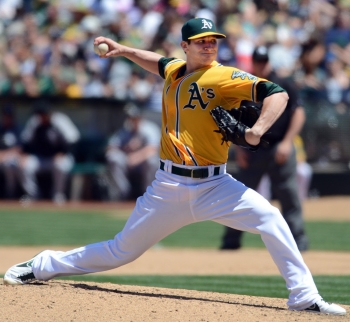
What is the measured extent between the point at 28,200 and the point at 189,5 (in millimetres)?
5729

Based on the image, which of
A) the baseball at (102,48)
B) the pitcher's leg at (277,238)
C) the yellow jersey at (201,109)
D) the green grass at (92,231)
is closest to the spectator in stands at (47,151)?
the green grass at (92,231)

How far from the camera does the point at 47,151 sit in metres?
15.2

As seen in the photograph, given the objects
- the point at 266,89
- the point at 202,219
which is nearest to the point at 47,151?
the point at 202,219

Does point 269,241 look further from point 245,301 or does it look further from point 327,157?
point 327,157

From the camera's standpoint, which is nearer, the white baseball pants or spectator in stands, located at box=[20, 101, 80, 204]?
the white baseball pants

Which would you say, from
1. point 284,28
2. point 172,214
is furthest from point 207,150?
point 284,28

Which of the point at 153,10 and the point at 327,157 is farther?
the point at 153,10

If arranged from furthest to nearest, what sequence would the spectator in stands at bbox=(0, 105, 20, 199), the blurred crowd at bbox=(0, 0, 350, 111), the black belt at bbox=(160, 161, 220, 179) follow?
1. the blurred crowd at bbox=(0, 0, 350, 111)
2. the spectator in stands at bbox=(0, 105, 20, 199)
3. the black belt at bbox=(160, 161, 220, 179)

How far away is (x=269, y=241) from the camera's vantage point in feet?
16.7

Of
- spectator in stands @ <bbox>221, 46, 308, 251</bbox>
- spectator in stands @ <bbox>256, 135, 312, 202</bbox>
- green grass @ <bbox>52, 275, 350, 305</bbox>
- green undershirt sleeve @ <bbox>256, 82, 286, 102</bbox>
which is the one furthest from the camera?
spectator in stands @ <bbox>256, 135, 312, 202</bbox>

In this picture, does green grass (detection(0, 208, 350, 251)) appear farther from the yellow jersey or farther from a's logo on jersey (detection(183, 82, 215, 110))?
a's logo on jersey (detection(183, 82, 215, 110))

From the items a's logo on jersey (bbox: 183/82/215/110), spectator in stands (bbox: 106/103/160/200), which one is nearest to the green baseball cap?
a's logo on jersey (bbox: 183/82/215/110)

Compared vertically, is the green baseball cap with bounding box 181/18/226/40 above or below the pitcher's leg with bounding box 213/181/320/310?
above

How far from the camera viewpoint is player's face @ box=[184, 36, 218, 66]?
5324 millimetres
